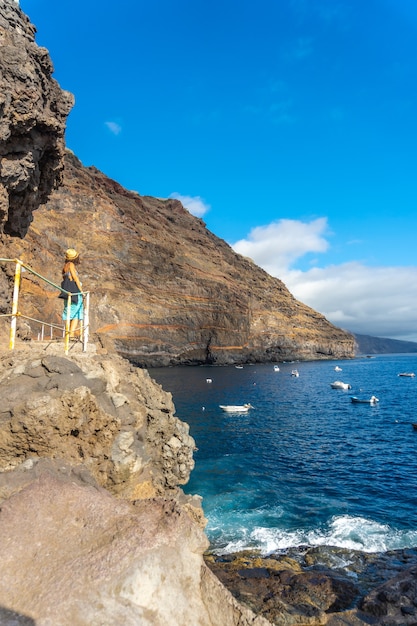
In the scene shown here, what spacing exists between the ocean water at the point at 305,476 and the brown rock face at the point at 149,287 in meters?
46.5

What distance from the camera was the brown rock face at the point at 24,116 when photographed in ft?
40.9

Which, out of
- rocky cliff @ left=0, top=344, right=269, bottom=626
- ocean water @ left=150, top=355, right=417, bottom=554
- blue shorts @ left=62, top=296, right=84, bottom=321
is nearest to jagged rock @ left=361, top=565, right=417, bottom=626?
ocean water @ left=150, top=355, right=417, bottom=554

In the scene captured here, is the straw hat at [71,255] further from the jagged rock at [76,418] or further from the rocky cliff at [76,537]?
the rocky cliff at [76,537]

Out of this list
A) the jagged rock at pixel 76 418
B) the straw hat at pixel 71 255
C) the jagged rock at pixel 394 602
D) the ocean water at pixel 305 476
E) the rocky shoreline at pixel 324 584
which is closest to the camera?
the jagged rock at pixel 76 418

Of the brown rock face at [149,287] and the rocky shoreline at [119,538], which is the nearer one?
the rocky shoreline at [119,538]

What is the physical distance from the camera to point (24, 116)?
12.7 m

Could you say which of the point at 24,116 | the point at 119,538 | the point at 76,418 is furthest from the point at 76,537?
the point at 24,116

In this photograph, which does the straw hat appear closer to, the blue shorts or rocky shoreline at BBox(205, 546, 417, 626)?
the blue shorts

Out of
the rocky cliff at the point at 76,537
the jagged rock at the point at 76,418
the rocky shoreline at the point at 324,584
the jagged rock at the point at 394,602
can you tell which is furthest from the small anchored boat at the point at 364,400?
the rocky cliff at the point at 76,537

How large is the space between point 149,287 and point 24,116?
7891 centimetres

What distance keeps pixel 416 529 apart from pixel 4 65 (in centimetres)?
2235

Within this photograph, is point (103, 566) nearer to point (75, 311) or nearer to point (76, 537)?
point (76, 537)

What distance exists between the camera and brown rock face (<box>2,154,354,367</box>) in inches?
3127

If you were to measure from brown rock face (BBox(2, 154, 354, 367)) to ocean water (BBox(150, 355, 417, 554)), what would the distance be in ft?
153
